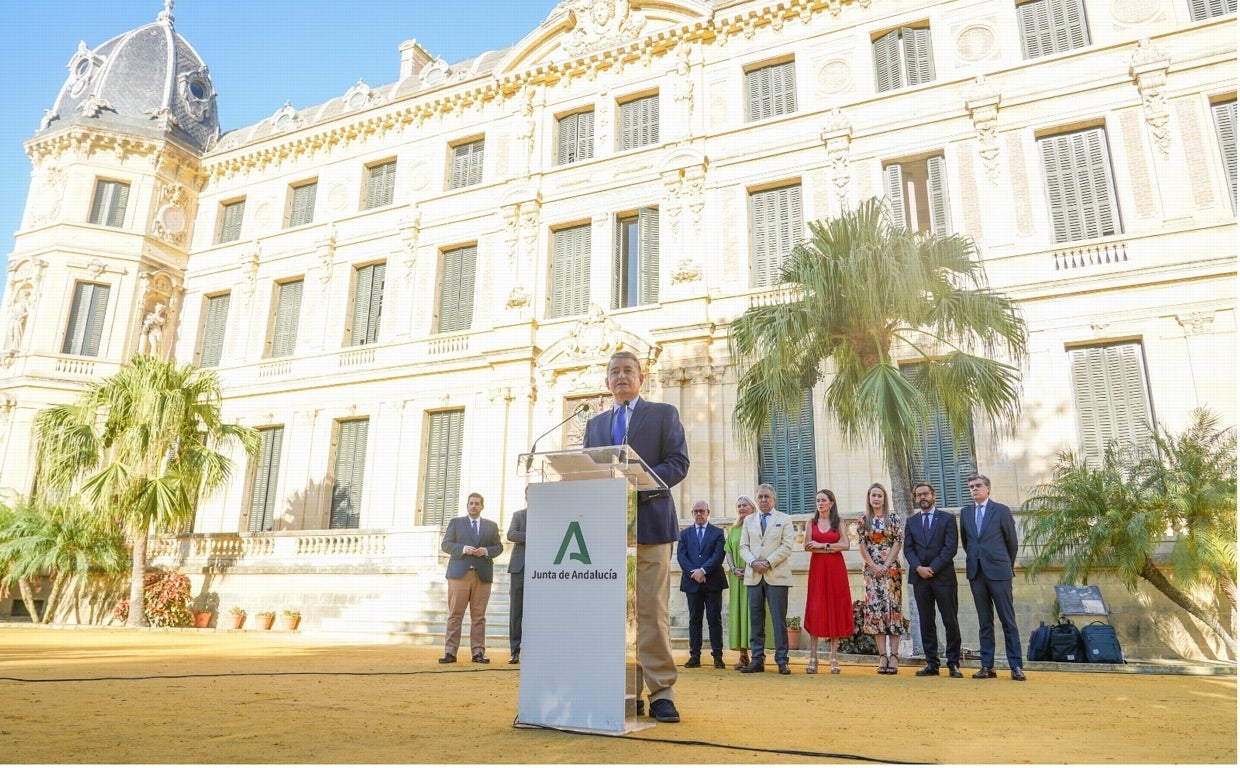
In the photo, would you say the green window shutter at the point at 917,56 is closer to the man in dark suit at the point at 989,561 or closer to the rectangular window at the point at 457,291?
the rectangular window at the point at 457,291

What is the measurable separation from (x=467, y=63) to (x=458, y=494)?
12.4 meters

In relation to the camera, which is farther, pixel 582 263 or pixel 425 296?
pixel 425 296

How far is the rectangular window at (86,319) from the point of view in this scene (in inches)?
784

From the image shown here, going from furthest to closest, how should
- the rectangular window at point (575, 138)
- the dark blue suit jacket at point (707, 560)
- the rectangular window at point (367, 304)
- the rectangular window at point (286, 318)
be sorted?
the rectangular window at point (286, 318) < the rectangular window at point (367, 304) < the rectangular window at point (575, 138) < the dark blue suit jacket at point (707, 560)

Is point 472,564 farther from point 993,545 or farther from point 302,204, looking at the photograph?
point 302,204

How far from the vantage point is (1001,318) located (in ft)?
31.3

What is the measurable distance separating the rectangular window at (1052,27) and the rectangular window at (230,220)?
64.7 ft

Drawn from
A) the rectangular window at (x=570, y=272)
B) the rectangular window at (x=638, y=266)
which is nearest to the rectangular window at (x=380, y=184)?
the rectangular window at (x=570, y=272)

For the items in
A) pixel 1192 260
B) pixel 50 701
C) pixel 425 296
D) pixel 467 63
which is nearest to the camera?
pixel 50 701

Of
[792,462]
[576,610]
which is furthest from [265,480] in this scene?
[576,610]

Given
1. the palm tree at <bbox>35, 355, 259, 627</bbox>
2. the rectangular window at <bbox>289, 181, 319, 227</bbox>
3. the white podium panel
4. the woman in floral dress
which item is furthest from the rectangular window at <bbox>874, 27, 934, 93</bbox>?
the palm tree at <bbox>35, 355, 259, 627</bbox>

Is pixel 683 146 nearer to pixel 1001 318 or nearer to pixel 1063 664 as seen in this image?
pixel 1001 318

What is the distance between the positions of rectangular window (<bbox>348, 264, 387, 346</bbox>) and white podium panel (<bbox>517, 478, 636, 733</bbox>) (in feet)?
53.4

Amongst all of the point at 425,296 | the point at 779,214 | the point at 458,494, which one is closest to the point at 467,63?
the point at 425,296
